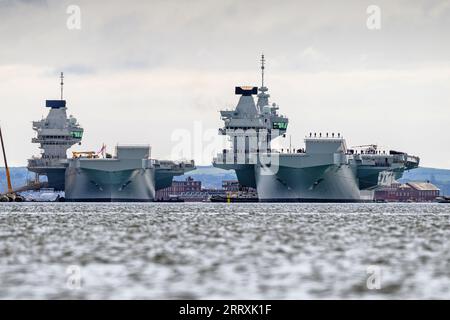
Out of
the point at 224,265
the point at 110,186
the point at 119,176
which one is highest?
the point at 119,176

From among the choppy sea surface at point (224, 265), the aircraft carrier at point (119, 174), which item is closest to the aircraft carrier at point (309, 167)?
the aircraft carrier at point (119, 174)

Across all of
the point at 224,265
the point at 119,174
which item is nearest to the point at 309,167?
the point at 119,174

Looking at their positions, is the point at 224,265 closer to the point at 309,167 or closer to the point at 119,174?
the point at 309,167

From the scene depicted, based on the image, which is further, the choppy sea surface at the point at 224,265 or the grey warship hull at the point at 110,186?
the grey warship hull at the point at 110,186

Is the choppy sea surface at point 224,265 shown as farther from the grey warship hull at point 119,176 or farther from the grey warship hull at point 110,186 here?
the grey warship hull at point 110,186

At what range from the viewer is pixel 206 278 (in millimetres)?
35344

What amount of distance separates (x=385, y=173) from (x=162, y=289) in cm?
13984

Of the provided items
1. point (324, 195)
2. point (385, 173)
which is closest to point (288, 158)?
point (324, 195)

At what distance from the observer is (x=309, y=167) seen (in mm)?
152625

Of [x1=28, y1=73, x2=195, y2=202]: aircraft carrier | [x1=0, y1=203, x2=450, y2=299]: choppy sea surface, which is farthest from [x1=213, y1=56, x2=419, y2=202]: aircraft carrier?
[x1=0, y1=203, x2=450, y2=299]: choppy sea surface

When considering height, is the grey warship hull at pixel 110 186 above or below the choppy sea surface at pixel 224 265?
above

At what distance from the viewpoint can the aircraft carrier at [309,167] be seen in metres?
152

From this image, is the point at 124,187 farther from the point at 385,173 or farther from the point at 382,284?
the point at 382,284

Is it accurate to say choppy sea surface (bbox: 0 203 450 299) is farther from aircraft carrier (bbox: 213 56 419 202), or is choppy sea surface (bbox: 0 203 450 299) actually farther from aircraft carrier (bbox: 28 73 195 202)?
aircraft carrier (bbox: 28 73 195 202)
